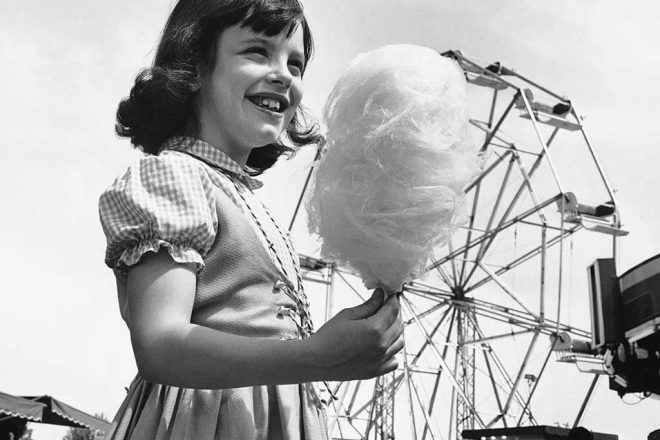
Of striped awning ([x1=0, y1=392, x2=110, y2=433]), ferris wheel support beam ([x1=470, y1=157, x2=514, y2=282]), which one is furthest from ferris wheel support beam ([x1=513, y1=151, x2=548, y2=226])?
striped awning ([x1=0, y1=392, x2=110, y2=433])

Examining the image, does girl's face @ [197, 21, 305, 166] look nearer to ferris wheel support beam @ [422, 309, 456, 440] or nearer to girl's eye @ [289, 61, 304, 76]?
girl's eye @ [289, 61, 304, 76]

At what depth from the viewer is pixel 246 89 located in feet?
4.39

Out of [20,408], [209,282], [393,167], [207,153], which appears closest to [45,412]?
[20,408]

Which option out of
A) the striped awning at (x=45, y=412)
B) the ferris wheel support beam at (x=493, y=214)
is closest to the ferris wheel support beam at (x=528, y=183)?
the ferris wheel support beam at (x=493, y=214)

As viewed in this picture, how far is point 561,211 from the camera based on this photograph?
14.8m

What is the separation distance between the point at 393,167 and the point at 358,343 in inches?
11.4

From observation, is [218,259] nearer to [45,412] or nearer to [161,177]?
[161,177]

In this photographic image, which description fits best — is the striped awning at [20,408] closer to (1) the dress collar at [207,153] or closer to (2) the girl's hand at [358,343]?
(1) the dress collar at [207,153]

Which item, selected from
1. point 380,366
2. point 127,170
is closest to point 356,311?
point 380,366

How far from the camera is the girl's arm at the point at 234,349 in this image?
1023 mm

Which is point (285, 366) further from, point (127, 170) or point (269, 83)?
point (269, 83)

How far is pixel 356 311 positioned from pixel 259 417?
24 cm

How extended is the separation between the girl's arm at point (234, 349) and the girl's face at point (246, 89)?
37cm

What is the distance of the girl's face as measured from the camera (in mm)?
1341
